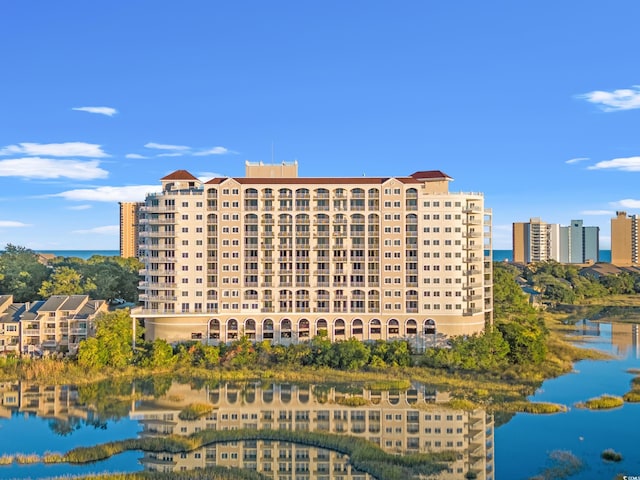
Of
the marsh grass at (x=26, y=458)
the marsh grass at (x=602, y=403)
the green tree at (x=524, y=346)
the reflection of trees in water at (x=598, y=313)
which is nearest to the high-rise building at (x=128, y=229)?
the reflection of trees in water at (x=598, y=313)

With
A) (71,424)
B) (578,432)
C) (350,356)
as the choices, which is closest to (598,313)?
(350,356)

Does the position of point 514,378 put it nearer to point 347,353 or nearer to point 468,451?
point 347,353

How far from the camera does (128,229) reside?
16912cm

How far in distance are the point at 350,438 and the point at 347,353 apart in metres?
18.7

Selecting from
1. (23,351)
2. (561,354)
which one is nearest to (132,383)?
(23,351)

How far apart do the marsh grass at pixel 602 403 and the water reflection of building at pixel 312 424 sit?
27.1 feet

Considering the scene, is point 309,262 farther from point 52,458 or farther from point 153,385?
point 52,458

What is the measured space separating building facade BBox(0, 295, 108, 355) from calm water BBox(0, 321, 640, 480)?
869 centimetres

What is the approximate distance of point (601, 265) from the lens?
184750 millimetres

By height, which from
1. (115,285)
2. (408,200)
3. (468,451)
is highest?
(408,200)

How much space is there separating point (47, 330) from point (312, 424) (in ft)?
108

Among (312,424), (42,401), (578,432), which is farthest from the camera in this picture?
(42,401)

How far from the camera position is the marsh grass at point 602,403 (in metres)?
47.9

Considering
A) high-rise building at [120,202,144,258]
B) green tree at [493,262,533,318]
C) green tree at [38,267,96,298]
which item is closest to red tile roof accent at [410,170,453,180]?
green tree at [493,262,533,318]
